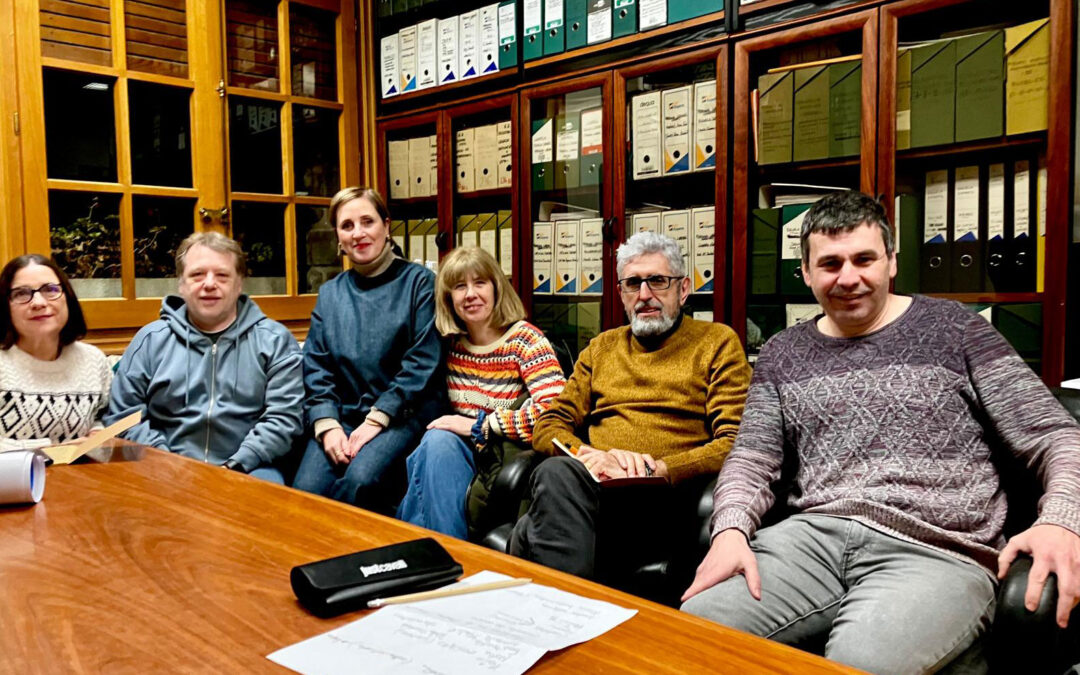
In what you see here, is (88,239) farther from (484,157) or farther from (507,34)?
(507,34)

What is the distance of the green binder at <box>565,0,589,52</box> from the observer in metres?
2.89

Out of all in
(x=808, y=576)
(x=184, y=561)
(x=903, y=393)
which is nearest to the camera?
(x=184, y=561)

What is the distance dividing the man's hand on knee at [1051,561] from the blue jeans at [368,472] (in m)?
1.65

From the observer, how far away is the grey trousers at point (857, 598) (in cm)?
127

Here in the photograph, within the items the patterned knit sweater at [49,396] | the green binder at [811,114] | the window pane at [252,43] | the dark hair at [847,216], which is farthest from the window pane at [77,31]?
the dark hair at [847,216]

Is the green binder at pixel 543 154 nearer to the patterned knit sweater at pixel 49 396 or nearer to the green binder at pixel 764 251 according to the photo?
the green binder at pixel 764 251

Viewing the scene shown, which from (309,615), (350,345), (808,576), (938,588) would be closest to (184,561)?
(309,615)

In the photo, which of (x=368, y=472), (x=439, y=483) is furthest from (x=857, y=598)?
(x=368, y=472)

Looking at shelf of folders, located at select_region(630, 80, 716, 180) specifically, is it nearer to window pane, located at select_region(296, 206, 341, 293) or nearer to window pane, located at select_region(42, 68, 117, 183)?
window pane, located at select_region(296, 206, 341, 293)

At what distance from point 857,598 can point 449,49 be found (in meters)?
2.74

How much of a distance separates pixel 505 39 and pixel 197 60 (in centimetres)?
127

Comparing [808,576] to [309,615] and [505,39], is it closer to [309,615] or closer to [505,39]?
[309,615]

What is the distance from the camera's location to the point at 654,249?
223 centimetres

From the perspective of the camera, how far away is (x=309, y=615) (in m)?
0.94
